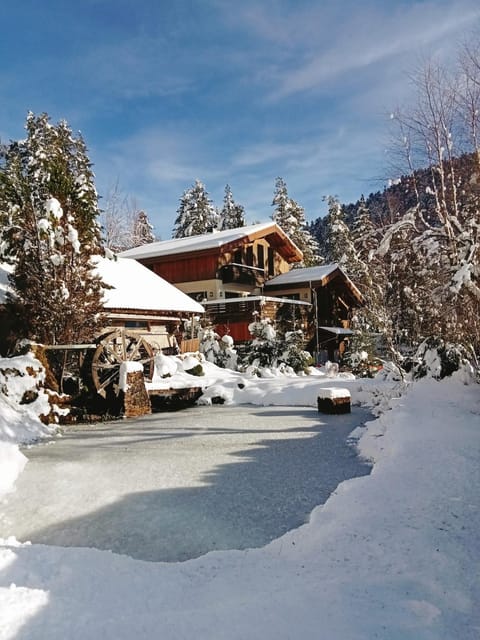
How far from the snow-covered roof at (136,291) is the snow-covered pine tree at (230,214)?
1005 inches

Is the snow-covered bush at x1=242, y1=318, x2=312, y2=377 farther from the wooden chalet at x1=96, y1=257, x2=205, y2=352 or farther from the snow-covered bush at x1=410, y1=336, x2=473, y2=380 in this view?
the snow-covered bush at x1=410, y1=336, x2=473, y2=380

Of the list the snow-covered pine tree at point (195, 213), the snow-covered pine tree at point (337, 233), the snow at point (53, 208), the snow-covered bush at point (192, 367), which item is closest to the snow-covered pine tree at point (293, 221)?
the snow-covered pine tree at point (337, 233)

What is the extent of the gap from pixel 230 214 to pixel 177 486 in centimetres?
4357

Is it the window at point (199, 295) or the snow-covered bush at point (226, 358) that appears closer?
the snow-covered bush at point (226, 358)

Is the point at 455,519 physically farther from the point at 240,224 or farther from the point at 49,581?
the point at 240,224

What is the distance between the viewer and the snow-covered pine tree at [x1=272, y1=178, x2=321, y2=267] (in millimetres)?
41281

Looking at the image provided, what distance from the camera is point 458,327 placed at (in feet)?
31.7

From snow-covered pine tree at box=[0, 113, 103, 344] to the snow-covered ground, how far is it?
10011 mm

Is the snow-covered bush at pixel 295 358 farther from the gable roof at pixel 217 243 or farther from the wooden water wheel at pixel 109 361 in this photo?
the gable roof at pixel 217 243

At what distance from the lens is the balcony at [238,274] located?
1110 inches

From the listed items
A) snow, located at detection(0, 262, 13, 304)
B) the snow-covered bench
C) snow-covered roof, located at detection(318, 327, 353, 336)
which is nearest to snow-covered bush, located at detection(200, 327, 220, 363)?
A: snow, located at detection(0, 262, 13, 304)

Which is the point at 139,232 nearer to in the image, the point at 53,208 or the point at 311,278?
the point at 311,278

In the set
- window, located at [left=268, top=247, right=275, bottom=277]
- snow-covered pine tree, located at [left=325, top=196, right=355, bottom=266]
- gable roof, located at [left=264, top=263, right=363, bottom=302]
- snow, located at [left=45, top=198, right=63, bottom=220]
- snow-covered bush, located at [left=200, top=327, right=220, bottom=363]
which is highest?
snow-covered pine tree, located at [left=325, top=196, right=355, bottom=266]

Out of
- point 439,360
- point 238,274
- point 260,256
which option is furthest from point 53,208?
point 260,256
